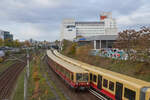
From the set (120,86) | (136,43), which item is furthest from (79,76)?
(136,43)

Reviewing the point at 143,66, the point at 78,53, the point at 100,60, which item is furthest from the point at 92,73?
the point at 78,53

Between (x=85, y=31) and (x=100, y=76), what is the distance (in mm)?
133328

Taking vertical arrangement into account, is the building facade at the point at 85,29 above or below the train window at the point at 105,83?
above

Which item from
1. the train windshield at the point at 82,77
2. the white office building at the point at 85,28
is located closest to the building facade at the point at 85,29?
the white office building at the point at 85,28

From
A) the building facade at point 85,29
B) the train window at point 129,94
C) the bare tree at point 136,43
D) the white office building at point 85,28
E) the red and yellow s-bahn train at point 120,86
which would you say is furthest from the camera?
the white office building at point 85,28

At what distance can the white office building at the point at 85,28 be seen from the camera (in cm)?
14162

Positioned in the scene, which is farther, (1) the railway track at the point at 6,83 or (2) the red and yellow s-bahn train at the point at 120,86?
(1) the railway track at the point at 6,83

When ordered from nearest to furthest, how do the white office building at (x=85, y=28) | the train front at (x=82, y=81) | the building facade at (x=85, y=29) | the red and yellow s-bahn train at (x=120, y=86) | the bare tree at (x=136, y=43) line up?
the red and yellow s-bahn train at (x=120, y=86), the train front at (x=82, y=81), the bare tree at (x=136, y=43), the building facade at (x=85, y=29), the white office building at (x=85, y=28)

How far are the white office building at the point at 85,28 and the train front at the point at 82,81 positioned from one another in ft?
396

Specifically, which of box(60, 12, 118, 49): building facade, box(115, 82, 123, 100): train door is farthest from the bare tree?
box(60, 12, 118, 49): building facade

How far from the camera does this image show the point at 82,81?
19.6 m

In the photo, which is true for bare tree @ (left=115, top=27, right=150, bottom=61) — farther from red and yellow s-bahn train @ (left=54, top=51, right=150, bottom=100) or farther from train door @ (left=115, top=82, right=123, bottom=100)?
train door @ (left=115, top=82, right=123, bottom=100)

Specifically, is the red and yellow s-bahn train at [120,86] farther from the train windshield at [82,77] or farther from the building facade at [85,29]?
the building facade at [85,29]

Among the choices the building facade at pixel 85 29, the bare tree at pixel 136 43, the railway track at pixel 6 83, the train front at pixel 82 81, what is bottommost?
the railway track at pixel 6 83
